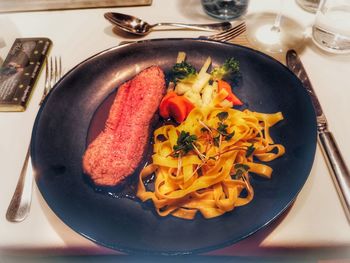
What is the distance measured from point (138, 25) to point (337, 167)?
1.32 metres

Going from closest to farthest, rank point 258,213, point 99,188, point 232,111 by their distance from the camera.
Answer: point 258,213, point 99,188, point 232,111

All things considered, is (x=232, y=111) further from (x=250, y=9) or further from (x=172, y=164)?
(x=250, y=9)

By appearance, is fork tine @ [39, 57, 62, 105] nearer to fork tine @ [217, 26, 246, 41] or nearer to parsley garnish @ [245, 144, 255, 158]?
fork tine @ [217, 26, 246, 41]

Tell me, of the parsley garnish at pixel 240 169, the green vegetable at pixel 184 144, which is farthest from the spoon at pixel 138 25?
the parsley garnish at pixel 240 169

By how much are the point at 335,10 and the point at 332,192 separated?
1065mm

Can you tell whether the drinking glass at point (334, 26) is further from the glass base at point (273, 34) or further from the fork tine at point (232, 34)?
the fork tine at point (232, 34)

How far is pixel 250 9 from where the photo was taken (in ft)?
6.60

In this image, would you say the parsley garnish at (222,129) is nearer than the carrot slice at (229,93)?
Yes

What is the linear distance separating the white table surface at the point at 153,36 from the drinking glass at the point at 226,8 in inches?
2.1

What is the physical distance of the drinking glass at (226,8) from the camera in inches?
76.5

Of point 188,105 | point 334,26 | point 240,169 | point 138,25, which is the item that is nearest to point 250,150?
point 240,169

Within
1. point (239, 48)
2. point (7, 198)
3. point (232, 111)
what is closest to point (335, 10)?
point (239, 48)

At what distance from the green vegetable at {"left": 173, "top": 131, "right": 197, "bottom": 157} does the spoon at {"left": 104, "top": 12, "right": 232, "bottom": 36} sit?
88cm

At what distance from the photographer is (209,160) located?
4.05ft
